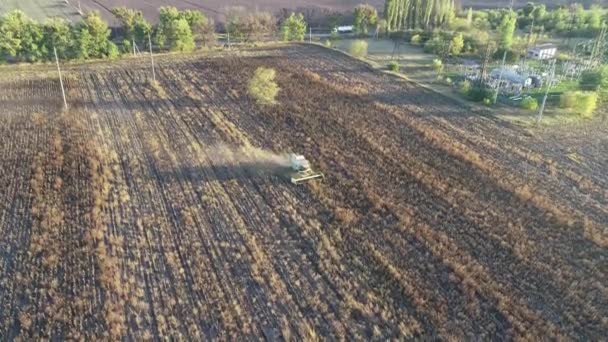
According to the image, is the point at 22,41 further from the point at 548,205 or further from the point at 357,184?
the point at 548,205

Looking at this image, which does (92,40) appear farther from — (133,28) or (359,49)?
(359,49)

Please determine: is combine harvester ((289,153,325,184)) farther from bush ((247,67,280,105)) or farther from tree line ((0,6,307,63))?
tree line ((0,6,307,63))

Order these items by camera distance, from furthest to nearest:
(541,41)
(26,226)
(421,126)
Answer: (541,41)
(421,126)
(26,226)

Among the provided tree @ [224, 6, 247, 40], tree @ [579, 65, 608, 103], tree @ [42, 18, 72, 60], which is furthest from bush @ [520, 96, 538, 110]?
tree @ [42, 18, 72, 60]

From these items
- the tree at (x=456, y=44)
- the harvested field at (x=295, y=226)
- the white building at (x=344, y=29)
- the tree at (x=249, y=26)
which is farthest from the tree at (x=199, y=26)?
the tree at (x=456, y=44)

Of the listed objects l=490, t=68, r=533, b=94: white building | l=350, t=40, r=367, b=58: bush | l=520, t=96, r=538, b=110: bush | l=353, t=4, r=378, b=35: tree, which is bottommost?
l=520, t=96, r=538, b=110: bush

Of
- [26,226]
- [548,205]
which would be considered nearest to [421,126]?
[548,205]

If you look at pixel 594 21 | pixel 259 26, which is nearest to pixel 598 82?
pixel 594 21
